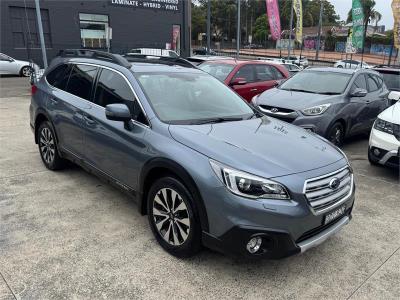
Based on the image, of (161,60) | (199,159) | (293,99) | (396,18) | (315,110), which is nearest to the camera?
(199,159)

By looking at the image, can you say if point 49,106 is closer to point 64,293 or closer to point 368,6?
point 64,293

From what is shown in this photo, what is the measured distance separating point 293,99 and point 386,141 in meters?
2.05

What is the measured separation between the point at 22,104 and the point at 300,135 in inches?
402

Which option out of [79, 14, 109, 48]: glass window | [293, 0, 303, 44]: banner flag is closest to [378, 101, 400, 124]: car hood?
[293, 0, 303, 44]: banner flag

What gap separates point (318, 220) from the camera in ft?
9.80

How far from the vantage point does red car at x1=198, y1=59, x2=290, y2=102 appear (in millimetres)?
8562

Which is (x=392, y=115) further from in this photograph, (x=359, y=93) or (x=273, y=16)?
(x=273, y=16)

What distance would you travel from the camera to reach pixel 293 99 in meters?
6.98

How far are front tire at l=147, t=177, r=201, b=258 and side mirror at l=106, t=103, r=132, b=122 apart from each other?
2.26 feet

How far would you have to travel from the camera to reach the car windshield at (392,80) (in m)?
9.44

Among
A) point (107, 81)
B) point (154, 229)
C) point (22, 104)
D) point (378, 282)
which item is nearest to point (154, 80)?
point (107, 81)

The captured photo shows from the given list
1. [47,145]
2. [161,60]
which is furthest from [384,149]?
[47,145]

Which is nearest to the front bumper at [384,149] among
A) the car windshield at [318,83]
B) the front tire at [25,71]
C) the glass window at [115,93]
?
the car windshield at [318,83]

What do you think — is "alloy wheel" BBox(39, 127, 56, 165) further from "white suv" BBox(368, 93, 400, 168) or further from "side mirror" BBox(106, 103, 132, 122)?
"white suv" BBox(368, 93, 400, 168)
